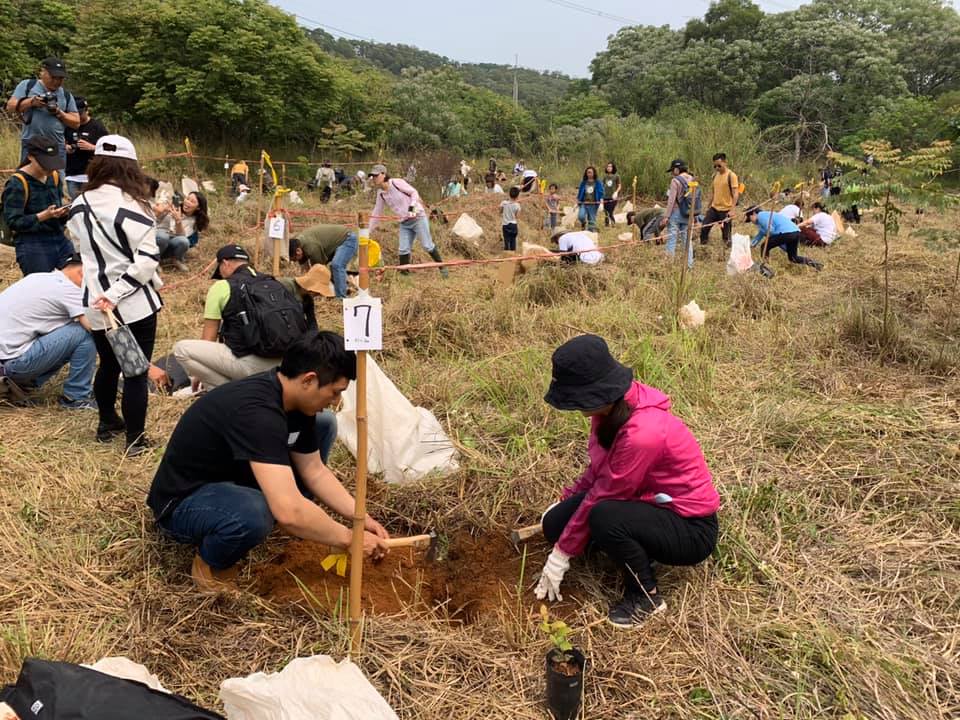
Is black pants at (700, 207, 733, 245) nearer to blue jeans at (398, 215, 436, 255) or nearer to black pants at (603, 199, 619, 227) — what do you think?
black pants at (603, 199, 619, 227)

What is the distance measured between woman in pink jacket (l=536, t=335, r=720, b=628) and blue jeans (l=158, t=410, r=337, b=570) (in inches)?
37.6

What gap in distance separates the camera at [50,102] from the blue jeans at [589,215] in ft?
23.8

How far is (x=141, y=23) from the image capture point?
13016 millimetres

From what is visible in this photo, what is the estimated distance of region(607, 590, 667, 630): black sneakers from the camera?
203cm

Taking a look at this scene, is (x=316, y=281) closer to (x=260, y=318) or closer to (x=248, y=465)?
(x=260, y=318)

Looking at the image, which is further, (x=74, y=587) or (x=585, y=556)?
(x=585, y=556)

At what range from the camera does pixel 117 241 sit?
266cm

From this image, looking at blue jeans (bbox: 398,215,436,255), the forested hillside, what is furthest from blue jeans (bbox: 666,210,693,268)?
blue jeans (bbox: 398,215,436,255)

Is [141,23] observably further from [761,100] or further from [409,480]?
[761,100]

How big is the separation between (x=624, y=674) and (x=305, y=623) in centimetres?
96

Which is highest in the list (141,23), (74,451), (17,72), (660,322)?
(141,23)

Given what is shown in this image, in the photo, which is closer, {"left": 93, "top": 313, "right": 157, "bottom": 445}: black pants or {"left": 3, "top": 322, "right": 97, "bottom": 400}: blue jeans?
{"left": 93, "top": 313, "right": 157, "bottom": 445}: black pants

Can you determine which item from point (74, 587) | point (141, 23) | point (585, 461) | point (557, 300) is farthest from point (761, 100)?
point (74, 587)

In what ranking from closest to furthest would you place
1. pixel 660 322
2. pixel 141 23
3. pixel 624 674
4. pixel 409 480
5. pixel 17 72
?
pixel 624 674, pixel 409 480, pixel 660 322, pixel 17 72, pixel 141 23
